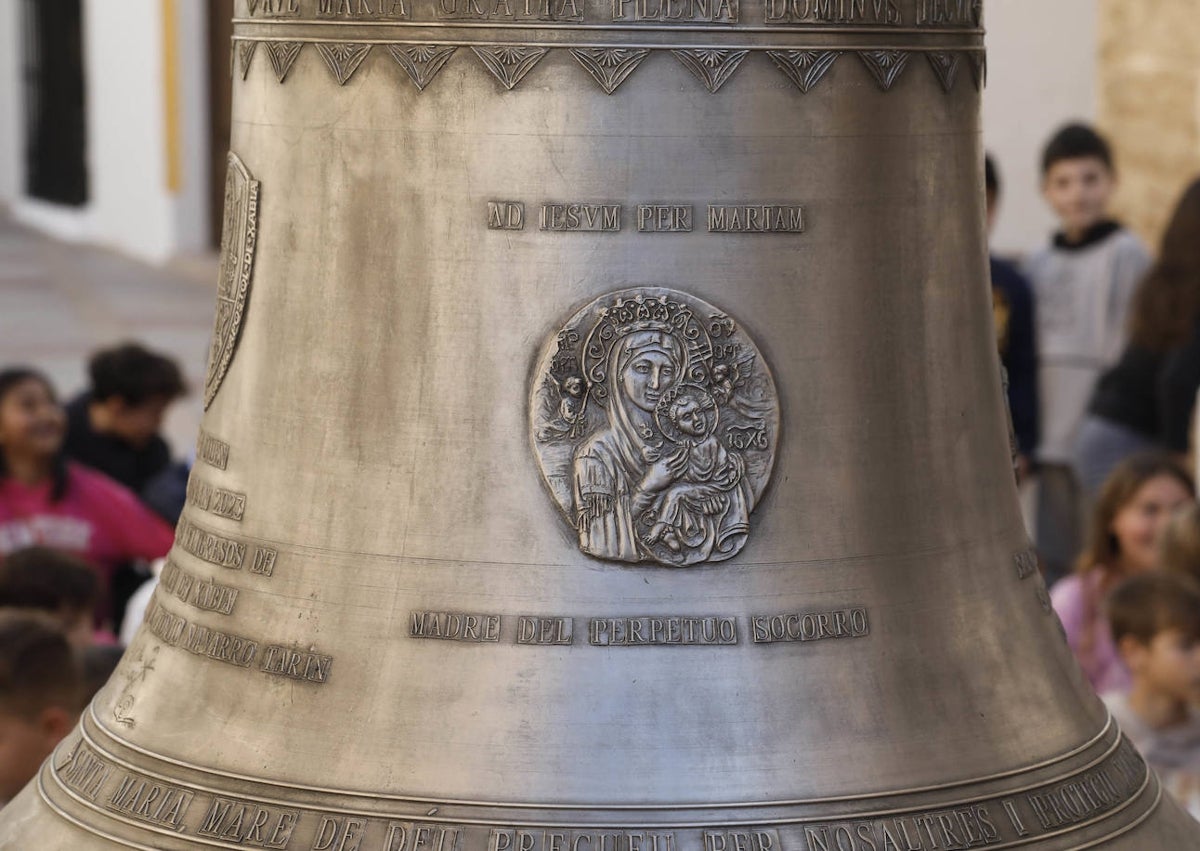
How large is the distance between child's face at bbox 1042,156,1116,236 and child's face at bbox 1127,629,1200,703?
1.96 metres

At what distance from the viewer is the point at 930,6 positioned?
1467 millimetres

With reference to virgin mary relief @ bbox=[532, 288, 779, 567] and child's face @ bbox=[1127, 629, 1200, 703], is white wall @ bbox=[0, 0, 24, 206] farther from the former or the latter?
virgin mary relief @ bbox=[532, 288, 779, 567]

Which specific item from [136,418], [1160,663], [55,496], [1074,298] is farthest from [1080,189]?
[55,496]

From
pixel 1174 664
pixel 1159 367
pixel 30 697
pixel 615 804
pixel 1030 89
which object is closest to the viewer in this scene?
pixel 615 804

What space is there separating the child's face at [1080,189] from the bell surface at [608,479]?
3.90 m

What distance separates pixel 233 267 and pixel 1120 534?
9.93ft

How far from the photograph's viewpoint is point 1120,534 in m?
4.23

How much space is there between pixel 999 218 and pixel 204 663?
18.9ft

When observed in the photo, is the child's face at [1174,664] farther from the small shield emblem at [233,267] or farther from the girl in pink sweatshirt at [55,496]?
the small shield emblem at [233,267]

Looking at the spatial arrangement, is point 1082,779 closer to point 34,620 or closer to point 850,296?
point 850,296

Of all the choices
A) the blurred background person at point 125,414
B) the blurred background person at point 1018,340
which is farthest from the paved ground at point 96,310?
the blurred background person at point 1018,340

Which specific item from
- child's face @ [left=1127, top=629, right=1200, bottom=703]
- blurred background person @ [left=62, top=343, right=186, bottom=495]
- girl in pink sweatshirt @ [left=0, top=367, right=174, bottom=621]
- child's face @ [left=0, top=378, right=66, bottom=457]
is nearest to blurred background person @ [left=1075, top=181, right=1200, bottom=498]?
child's face @ [left=1127, top=629, right=1200, bottom=703]

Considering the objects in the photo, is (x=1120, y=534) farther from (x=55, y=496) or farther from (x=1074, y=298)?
(x=55, y=496)

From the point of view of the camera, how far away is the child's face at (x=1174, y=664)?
139 inches
